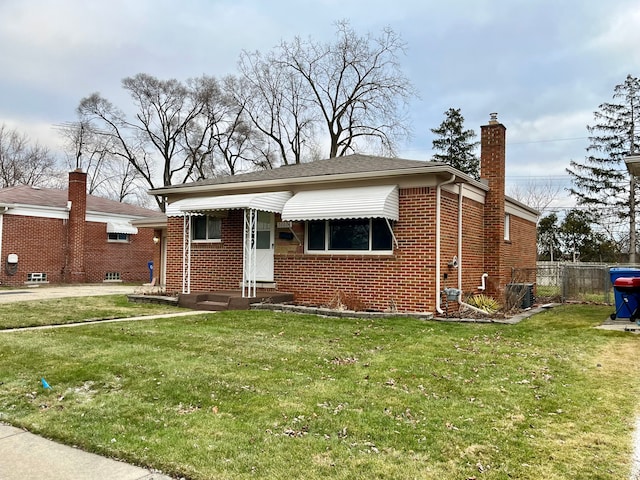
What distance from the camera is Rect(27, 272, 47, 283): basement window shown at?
72.1 feet

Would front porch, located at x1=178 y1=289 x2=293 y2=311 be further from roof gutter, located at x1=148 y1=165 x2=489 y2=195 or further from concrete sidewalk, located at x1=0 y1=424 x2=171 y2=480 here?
concrete sidewalk, located at x1=0 y1=424 x2=171 y2=480

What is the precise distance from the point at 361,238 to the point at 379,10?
24.5 ft

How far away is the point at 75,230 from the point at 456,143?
30.3 meters

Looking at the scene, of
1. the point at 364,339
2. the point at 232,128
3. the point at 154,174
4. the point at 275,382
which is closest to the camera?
the point at 275,382

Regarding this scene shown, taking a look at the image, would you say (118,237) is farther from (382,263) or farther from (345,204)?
(382,263)

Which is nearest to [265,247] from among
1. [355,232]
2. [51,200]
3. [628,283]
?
[355,232]

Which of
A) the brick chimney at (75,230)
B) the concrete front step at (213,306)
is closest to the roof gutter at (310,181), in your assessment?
the concrete front step at (213,306)

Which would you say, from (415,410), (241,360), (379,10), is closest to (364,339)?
(241,360)

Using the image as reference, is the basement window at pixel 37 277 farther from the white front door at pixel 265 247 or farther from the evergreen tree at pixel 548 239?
the evergreen tree at pixel 548 239

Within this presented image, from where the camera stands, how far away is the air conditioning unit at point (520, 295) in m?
12.7

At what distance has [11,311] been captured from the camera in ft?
37.7

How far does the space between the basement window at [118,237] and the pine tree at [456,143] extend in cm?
2549

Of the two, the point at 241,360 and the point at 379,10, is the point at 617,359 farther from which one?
the point at 379,10

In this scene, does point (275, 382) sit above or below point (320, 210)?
below
